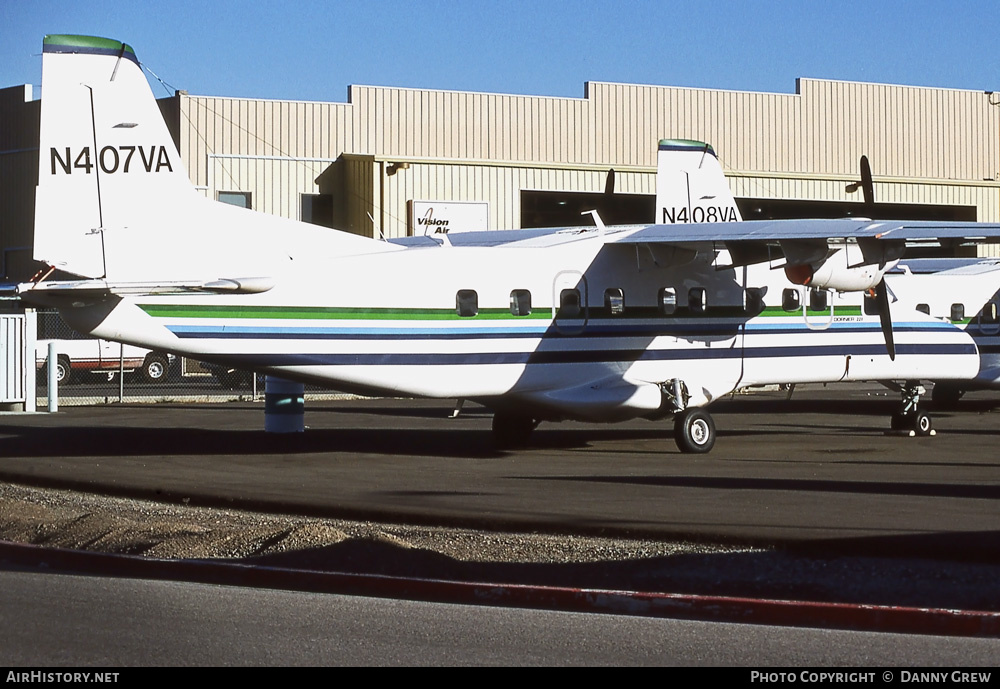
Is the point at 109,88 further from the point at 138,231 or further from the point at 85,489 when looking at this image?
the point at 85,489

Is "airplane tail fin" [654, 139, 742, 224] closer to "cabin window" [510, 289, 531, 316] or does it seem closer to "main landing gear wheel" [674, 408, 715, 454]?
"main landing gear wheel" [674, 408, 715, 454]

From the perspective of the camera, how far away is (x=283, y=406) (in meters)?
21.6

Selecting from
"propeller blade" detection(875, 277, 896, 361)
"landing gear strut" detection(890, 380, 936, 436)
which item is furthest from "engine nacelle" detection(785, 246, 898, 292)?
"landing gear strut" detection(890, 380, 936, 436)

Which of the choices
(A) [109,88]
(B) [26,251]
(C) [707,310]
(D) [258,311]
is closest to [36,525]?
(D) [258,311]

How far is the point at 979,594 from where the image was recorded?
831 cm

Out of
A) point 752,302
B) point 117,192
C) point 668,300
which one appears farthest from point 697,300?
point 117,192

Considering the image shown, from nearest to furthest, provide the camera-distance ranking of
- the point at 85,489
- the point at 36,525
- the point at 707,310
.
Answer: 1. the point at 36,525
2. the point at 85,489
3. the point at 707,310

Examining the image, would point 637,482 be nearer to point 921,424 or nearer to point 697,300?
point 697,300

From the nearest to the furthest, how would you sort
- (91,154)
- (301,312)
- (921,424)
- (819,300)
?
(91,154)
(301,312)
(819,300)
(921,424)

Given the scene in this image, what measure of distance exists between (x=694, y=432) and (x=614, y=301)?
2.24 metres

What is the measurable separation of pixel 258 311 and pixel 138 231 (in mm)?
1741

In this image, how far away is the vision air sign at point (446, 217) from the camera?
158 ft

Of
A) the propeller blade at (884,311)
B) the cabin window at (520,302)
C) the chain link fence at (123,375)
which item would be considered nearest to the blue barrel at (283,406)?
the cabin window at (520,302)

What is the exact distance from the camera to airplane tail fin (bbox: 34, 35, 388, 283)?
14898 millimetres
